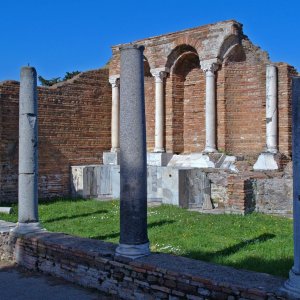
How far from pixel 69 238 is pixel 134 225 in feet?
5.13

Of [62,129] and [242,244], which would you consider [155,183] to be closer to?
[62,129]

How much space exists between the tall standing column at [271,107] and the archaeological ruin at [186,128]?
0.10 ft

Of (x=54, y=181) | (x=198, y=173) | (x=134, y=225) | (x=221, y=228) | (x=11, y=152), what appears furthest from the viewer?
(x=54, y=181)

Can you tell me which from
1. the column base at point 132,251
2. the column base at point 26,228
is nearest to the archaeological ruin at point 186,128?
the column base at point 26,228

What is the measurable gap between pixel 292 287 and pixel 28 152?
18.3 feet

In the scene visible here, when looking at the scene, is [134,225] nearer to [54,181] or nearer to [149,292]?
[149,292]

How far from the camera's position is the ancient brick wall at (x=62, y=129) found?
45.0 ft

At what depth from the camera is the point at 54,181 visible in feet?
48.5

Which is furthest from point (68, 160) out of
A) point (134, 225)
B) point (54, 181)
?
point (134, 225)

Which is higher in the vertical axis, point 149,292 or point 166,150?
point 166,150

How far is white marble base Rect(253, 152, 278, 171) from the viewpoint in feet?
41.8

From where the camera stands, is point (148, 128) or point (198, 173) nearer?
point (198, 173)

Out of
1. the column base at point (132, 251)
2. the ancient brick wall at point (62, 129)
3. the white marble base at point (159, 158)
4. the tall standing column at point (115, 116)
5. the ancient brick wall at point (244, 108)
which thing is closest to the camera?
the column base at point (132, 251)

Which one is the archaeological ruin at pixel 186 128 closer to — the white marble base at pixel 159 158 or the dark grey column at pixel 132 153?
the white marble base at pixel 159 158
